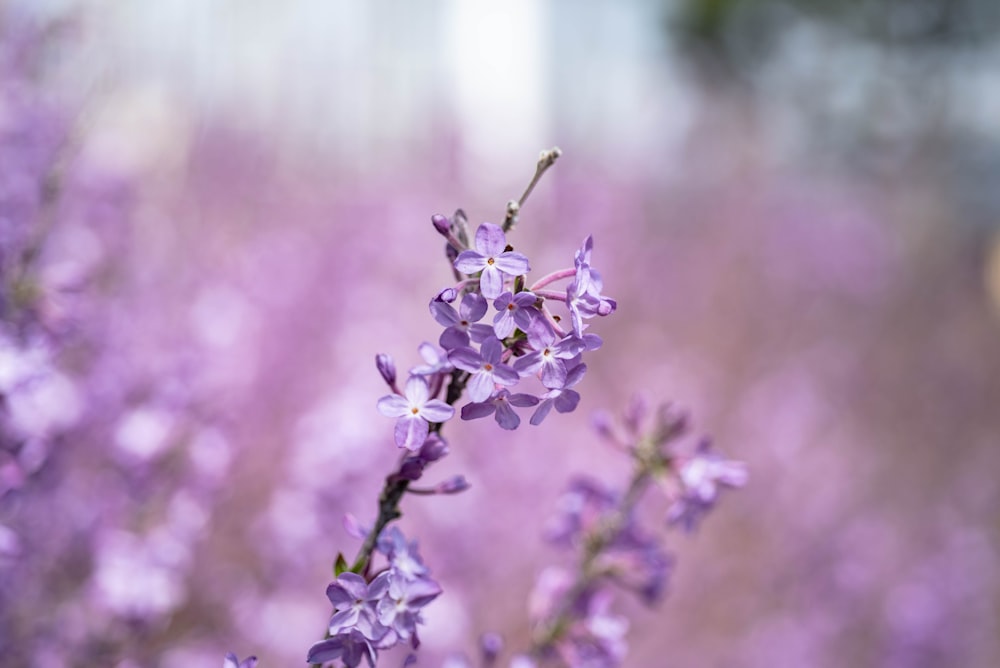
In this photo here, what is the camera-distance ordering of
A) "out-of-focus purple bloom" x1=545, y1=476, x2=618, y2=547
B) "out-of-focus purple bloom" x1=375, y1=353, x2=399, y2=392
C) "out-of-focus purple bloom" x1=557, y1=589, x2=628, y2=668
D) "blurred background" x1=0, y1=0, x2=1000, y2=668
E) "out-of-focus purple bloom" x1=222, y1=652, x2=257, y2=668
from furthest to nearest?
"blurred background" x1=0, y1=0, x2=1000, y2=668 → "out-of-focus purple bloom" x1=545, y1=476, x2=618, y2=547 → "out-of-focus purple bloom" x1=557, y1=589, x2=628, y2=668 → "out-of-focus purple bloom" x1=375, y1=353, x2=399, y2=392 → "out-of-focus purple bloom" x1=222, y1=652, x2=257, y2=668

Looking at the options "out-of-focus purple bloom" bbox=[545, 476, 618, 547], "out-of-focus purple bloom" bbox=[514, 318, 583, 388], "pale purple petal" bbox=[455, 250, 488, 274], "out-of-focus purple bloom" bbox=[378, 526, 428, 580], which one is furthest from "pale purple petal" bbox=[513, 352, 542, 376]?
"out-of-focus purple bloom" bbox=[545, 476, 618, 547]

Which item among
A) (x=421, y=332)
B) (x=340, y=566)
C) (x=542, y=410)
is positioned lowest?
(x=340, y=566)

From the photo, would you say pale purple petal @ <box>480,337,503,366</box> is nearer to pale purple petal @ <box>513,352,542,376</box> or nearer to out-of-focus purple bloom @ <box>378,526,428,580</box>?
pale purple petal @ <box>513,352,542,376</box>

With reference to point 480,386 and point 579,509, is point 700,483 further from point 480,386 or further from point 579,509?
point 480,386

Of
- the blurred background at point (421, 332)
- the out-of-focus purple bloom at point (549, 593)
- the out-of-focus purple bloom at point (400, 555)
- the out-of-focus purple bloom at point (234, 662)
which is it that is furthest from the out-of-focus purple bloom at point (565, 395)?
the blurred background at point (421, 332)

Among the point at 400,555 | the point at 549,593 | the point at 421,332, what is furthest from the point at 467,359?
the point at 421,332
